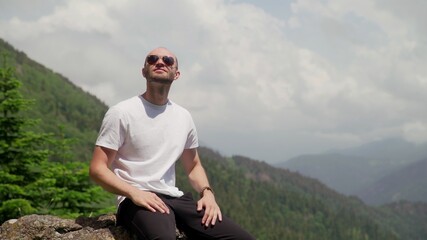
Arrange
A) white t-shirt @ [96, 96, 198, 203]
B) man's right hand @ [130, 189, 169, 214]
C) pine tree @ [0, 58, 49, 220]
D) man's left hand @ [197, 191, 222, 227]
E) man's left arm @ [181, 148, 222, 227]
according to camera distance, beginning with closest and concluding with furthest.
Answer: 1. man's right hand @ [130, 189, 169, 214]
2. white t-shirt @ [96, 96, 198, 203]
3. man's left hand @ [197, 191, 222, 227]
4. man's left arm @ [181, 148, 222, 227]
5. pine tree @ [0, 58, 49, 220]

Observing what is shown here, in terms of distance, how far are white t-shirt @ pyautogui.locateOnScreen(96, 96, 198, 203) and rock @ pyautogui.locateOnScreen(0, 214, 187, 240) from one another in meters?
0.49

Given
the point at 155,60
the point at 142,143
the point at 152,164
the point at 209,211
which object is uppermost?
the point at 155,60

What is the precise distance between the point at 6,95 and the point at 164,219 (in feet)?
53.4

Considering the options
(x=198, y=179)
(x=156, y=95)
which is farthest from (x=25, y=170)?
(x=156, y=95)

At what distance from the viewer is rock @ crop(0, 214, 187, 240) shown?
19.3 ft

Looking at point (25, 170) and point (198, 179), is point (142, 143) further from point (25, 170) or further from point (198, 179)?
point (25, 170)

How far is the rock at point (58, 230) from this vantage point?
232 inches

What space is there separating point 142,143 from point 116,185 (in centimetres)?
63

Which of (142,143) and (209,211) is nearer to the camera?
(142,143)

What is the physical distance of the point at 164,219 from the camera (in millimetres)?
5371

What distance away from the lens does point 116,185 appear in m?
5.38

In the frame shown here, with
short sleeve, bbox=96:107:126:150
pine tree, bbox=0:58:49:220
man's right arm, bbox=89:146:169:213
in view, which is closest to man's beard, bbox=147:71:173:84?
short sleeve, bbox=96:107:126:150

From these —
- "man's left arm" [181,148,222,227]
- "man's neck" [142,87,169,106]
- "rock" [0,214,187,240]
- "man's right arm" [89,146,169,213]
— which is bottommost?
"rock" [0,214,187,240]

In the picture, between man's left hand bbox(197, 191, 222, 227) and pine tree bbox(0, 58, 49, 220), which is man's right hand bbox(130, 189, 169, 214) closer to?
man's left hand bbox(197, 191, 222, 227)
